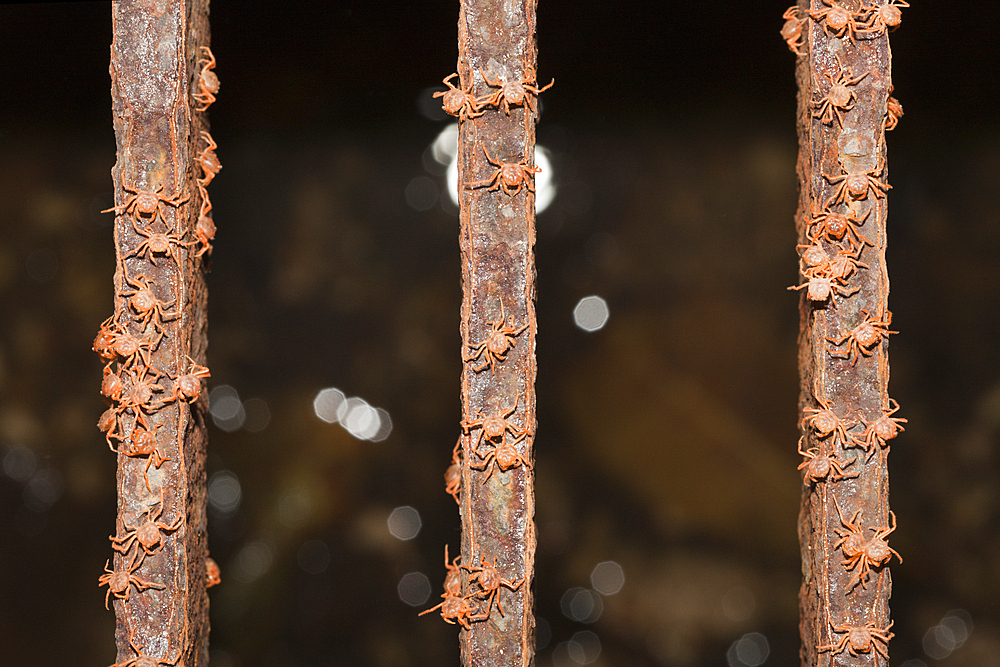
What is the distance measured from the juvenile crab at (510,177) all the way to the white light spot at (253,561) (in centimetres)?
86

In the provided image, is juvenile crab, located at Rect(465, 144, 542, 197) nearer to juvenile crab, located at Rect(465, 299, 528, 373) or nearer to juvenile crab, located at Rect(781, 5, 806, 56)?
juvenile crab, located at Rect(465, 299, 528, 373)

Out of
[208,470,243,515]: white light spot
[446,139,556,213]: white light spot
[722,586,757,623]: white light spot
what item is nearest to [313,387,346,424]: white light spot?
[208,470,243,515]: white light spot

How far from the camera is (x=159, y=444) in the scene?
916 mm

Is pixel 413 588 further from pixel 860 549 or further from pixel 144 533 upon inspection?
pixel 860 549

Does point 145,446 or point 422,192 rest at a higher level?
point 422,192

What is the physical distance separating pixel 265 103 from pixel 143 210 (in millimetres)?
528

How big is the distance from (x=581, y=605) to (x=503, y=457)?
590 mm

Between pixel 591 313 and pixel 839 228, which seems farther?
pixel 591 313

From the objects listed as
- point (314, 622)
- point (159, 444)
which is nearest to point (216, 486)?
point (314, 622)

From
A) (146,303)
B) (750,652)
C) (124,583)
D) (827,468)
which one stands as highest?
(146,303)

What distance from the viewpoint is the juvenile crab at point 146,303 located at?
0.90 m

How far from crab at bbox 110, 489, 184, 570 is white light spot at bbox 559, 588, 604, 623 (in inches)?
→ 29.1

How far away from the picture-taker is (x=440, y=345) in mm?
1345

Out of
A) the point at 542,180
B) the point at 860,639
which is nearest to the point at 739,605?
the point at 860,639
